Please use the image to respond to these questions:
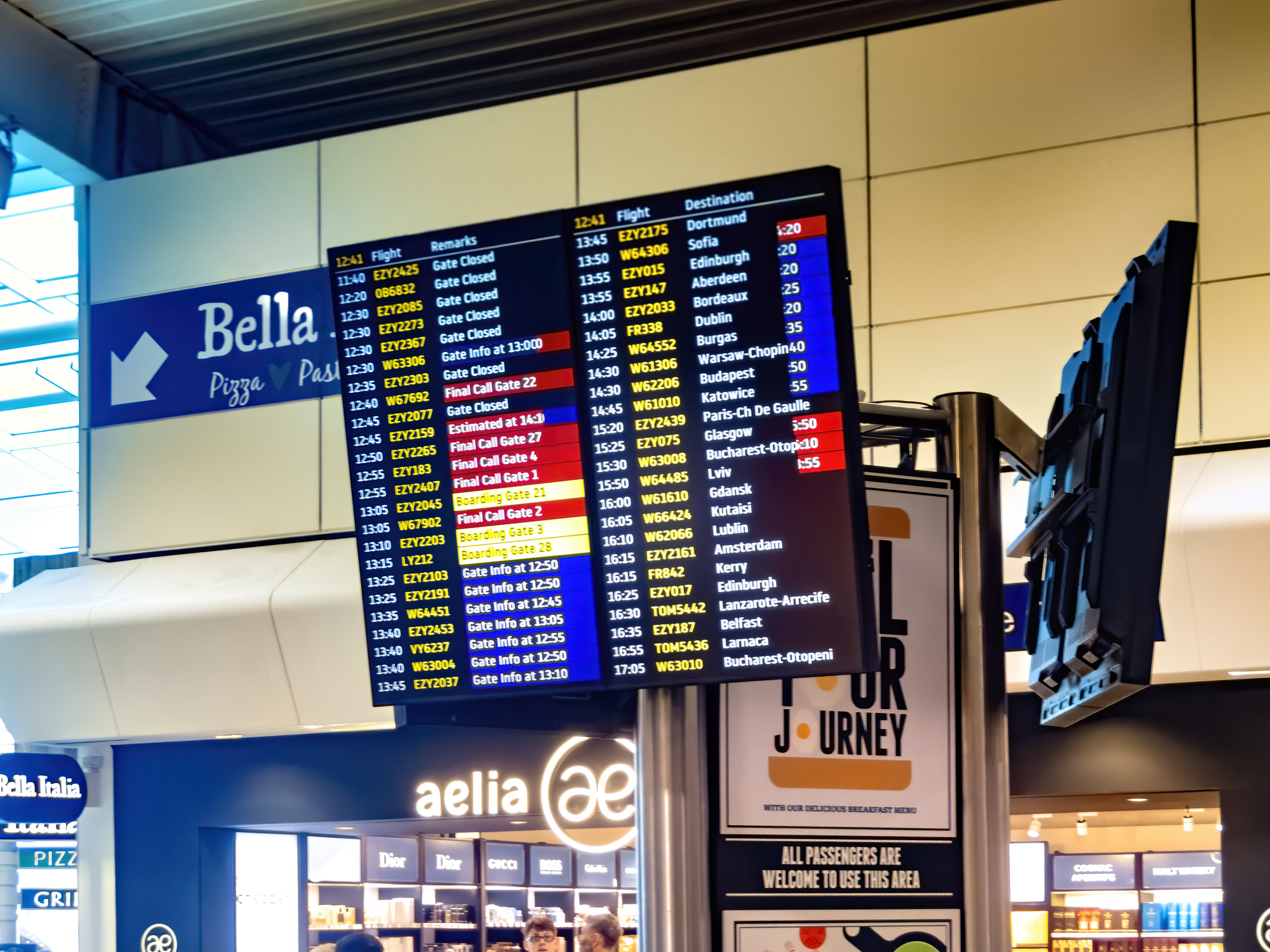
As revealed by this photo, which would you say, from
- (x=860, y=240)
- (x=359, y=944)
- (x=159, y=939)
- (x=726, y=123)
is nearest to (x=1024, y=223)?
(x=860, y=240)

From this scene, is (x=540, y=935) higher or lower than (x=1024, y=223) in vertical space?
lower

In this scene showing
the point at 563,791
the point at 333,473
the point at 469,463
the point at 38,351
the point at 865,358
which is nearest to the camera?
the point at 469,463

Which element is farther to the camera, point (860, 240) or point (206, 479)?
point (206, 479)

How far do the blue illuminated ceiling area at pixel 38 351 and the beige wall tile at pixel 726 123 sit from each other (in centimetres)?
348

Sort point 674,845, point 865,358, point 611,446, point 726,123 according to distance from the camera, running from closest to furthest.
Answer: point 674,845, point 611,446, point 865,358, point 726,123

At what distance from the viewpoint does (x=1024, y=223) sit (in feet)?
21.9

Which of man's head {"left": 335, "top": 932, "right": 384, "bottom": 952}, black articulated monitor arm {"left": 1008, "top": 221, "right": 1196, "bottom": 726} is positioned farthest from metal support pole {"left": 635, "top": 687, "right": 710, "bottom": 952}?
man's head {"left": 335, "top": 932, "right": 384, "bottom": 952}

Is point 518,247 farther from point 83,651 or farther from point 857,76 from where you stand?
point 83,651

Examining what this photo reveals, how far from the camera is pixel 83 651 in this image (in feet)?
25.6

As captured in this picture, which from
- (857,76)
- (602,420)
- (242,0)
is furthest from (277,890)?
(602,420)

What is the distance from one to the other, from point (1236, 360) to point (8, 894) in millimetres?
9771

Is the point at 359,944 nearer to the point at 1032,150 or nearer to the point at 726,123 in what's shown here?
the point at 726,123

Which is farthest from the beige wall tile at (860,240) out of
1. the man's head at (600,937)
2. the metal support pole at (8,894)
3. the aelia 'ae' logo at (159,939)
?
the metal support pole at (8,894)

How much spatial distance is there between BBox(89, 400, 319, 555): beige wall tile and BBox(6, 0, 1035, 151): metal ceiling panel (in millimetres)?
1975
